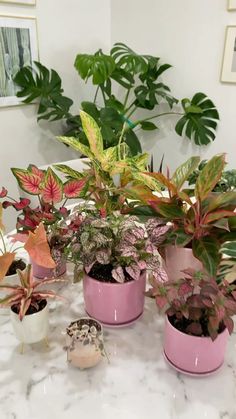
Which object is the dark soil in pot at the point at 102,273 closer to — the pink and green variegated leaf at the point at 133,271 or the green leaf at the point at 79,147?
the pink and green variegated leaf at the point at 133,271

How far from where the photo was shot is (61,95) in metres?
2.70

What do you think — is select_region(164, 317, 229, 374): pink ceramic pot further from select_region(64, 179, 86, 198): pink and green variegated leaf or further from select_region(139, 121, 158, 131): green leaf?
select_region(139, 121, 158, 131): green leaf

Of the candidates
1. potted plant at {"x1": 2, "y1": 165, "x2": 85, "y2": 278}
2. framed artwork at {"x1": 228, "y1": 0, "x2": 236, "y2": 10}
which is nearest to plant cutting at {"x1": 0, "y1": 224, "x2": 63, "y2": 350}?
potted plant at {"x1": 2, "y1": 165, "x2": 85, "y2": 278}

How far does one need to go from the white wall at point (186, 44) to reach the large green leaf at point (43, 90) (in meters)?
0.85

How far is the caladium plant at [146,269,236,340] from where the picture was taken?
0.69 meters

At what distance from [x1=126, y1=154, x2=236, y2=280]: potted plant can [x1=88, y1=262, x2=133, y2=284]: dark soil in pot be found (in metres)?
0.15

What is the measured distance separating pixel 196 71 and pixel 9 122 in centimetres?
148

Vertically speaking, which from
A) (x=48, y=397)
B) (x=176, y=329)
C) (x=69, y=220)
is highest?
(x=69, y=220)

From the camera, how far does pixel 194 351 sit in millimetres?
736

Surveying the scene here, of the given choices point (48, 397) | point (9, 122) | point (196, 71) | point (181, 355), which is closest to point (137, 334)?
point (181, 355)

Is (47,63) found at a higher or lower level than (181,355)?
higher

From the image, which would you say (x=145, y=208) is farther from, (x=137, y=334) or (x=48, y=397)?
(x=48, y=397)

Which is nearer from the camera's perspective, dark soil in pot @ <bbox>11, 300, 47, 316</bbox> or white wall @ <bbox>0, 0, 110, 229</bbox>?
dark soil in pot @ <bbox>11, 300, 47, 316</bbox>

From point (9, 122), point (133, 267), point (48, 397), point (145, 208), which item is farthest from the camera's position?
point (9, 122)
